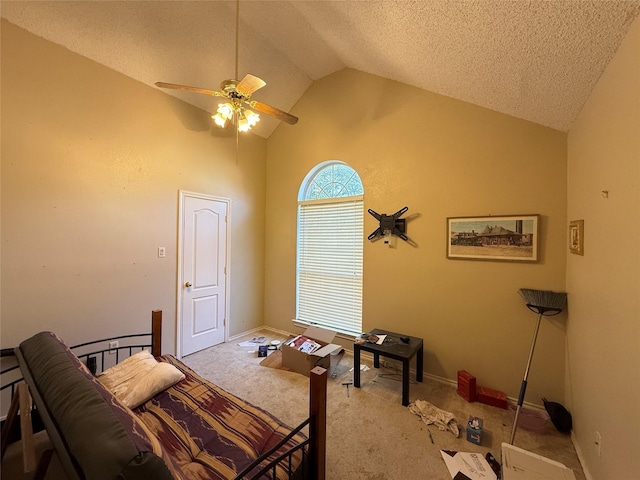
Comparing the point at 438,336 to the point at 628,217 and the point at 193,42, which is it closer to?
the point at 628,217

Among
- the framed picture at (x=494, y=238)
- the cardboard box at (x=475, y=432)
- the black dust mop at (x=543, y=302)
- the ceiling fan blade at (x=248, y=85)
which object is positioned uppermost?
the ceiling fan blade at (x=248, y=85)

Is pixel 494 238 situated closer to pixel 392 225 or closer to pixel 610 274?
pixel 392 225

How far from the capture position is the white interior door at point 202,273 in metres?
3.46

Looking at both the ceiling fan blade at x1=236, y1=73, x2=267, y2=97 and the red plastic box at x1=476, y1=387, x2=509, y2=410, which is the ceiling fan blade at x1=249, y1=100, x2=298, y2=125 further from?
the red plastic box at x1=476, y1=387, x2=509, y2=410

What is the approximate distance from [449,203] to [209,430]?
290 cm

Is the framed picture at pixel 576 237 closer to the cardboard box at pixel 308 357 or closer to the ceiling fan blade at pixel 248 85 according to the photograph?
the cardboard box at pixel 308 357

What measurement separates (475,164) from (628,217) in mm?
1588

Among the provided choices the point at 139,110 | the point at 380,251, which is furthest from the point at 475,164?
the point at 139,110

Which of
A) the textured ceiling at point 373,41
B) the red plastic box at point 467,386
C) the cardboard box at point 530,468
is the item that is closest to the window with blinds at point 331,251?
the red plastic box at point 467,386

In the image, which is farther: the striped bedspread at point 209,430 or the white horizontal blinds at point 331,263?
the white horizontal blinds at point 331,263

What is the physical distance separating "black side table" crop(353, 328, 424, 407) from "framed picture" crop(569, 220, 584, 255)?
158 centimetres

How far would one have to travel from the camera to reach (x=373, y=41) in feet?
8.28

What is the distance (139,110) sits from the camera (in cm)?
301

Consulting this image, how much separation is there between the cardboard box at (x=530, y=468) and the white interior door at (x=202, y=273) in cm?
344
